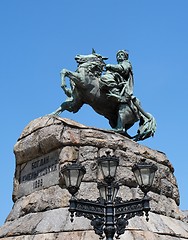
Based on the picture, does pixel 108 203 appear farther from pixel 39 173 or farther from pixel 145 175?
pixel 39 173

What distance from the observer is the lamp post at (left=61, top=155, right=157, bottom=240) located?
6504mm

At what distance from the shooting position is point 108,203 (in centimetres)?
659

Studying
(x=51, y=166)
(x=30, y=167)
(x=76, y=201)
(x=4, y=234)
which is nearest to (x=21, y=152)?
(x=30, y=167)

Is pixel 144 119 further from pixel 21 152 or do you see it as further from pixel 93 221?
pixel 93 221

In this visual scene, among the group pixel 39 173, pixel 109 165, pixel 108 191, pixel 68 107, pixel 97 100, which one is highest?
pixel 97 100

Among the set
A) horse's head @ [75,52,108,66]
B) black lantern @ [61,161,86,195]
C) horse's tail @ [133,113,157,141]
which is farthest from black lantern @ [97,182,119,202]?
horse's head @ [75,52,108,66]

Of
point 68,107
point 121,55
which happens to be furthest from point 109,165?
point 121,55

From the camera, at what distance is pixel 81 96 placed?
1172 centimetres

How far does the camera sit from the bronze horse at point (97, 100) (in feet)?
37.7

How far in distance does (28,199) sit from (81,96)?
113 inches

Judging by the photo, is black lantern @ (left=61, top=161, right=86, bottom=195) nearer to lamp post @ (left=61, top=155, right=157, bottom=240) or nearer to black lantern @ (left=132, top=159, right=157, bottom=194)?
lamp post @ (left=61, top=155, right=157, bottom=240)

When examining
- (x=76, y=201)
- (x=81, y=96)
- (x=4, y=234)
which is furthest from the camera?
(x=81, y=96)

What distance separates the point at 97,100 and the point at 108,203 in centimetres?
541

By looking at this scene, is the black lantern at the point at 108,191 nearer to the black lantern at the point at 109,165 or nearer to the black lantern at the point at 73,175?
the black lantern at the point at 109,165
